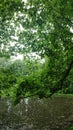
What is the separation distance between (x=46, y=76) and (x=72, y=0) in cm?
548

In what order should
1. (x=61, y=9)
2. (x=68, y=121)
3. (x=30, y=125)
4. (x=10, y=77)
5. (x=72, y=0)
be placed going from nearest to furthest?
(x=72, y=0), (x=61, y=9), (x=10, y=77), (x=30, y=125), (x=68, y=121)

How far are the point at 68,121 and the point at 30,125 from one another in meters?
4.16

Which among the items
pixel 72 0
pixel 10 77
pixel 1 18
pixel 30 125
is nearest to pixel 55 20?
pixel 72 0

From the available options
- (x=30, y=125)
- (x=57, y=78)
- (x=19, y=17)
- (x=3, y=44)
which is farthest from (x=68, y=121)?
(x=19, y=17)

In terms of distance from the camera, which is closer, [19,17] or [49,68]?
[19,17]

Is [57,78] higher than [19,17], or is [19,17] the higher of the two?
[19,17]

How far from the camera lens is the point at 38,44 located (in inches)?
598

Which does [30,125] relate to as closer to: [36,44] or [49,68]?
[49,68]

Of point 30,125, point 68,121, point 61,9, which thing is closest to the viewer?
point 61,9

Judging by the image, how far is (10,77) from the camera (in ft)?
55.5

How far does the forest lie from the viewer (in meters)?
14.9

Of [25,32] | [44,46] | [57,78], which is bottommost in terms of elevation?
[57,78]

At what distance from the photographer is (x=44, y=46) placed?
50.4 feet

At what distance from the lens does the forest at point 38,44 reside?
14.9 m
